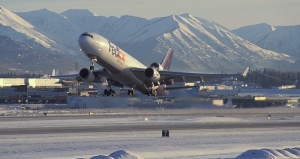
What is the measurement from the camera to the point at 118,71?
213ft

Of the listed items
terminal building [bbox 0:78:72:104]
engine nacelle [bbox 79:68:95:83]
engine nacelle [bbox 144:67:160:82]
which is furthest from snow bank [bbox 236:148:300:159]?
terminal building [bbox 0:78:72:104]

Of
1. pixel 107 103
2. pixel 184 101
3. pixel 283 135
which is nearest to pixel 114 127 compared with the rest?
pixel 283 135

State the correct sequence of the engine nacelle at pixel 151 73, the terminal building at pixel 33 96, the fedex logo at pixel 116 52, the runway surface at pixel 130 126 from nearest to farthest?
the fedex logo at pixel 116 52 < the runway surface at pixel 130 126 < the engine nacelle at pixel 151 73 < the terminal building at pixel 33 96

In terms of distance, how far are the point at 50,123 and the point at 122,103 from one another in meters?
25.0

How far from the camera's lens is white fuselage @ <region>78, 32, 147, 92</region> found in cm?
6038

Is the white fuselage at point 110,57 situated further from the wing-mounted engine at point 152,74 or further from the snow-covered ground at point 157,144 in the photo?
the snow-covered ground at point 157,144

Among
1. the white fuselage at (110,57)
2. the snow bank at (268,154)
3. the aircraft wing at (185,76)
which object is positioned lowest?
the snow bank at (268,154)

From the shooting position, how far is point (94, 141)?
53875 mm

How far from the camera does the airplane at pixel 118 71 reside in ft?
199

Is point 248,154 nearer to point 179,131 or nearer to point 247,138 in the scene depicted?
point 247,138

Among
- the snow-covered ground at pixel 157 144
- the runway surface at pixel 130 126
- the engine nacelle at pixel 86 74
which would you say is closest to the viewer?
the snow-covered ground at pixel 157 144

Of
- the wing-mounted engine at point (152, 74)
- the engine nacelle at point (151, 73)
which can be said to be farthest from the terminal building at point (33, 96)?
Answer: the engine nacelle at point (151, 73)

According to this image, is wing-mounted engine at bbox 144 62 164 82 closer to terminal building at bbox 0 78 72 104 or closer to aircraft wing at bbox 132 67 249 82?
aircraft wing at bbox 132 67 249 82

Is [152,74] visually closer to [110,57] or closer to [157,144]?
[110,57]
